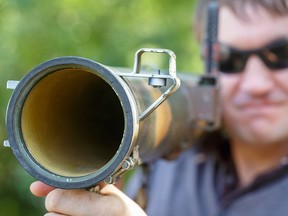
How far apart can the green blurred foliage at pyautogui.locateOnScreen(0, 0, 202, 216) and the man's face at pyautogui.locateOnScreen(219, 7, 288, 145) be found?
1.02m

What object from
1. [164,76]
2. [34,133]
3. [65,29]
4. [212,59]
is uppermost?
[65,29]

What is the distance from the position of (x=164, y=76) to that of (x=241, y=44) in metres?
1.18

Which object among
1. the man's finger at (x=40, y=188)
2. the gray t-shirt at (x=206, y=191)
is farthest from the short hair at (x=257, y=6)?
the man's finger at (x=40, y=188)

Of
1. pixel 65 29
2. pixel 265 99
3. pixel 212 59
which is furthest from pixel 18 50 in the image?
pixel 265 99

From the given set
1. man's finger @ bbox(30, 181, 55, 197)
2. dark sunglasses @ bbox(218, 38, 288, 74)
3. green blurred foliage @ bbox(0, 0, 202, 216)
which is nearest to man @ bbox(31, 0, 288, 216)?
dark sunglasses @ bbox(218, 38, 288, 74)

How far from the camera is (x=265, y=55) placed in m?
2.24

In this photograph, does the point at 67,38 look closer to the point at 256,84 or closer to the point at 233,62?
the point at 233,62

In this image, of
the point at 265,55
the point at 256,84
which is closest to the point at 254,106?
the point at 256,84

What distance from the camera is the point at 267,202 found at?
2270 millimetres

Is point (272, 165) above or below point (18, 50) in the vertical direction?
below

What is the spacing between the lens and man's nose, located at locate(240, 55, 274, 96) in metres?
2.22

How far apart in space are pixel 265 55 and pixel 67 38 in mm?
1232

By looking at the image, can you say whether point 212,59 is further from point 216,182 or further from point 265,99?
point 216,182

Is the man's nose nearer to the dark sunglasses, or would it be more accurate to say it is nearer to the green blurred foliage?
the dark sunglasses
